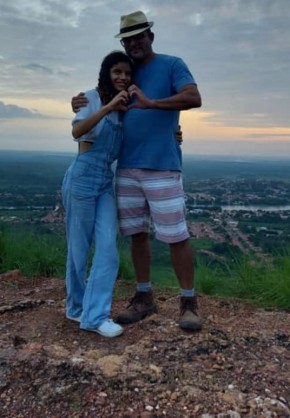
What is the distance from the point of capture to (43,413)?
7.73 feet

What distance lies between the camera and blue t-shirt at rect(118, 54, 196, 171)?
3.06 meters

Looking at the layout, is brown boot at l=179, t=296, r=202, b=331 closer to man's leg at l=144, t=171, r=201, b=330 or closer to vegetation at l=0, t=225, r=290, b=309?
man's leg at l=144, t=171, r=201, b=330

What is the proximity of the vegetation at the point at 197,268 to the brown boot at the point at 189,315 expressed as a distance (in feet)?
2.99

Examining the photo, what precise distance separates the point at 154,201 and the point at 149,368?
999 mm

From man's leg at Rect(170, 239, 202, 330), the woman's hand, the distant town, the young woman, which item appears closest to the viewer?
the woman's hand

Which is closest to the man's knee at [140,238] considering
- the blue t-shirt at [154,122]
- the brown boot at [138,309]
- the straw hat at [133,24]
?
the brown boot at [138,309]

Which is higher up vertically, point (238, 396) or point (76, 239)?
point (76, 239)

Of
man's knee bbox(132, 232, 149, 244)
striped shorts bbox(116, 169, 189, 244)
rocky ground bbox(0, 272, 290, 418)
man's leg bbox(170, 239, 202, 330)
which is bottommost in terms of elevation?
rocky ground bbox(0, 272, 290, 418)

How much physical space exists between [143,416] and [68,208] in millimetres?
1339

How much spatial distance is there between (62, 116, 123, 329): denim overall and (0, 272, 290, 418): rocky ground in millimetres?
223

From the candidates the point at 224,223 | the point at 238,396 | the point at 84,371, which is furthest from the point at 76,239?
the point at 224,223

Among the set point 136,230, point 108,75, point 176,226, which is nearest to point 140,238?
point 136,230

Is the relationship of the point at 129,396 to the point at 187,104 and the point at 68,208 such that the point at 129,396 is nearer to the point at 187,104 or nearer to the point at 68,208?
the point at 68,208

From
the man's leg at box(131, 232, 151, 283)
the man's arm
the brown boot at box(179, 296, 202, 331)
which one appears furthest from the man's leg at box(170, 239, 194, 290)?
the man's arm
